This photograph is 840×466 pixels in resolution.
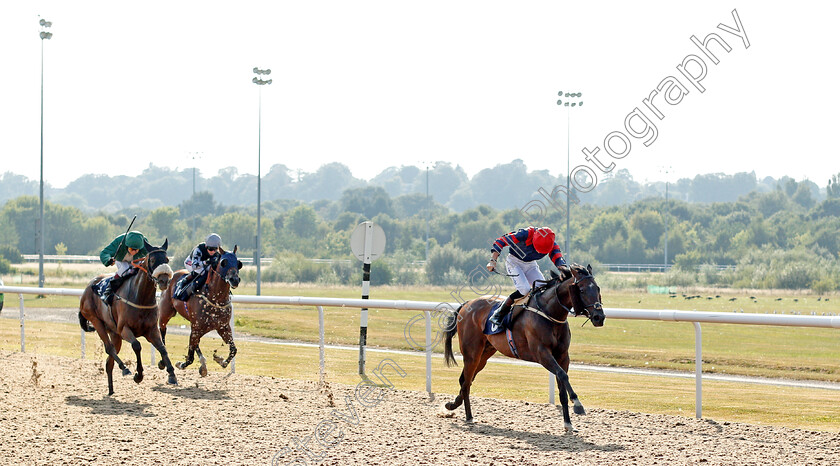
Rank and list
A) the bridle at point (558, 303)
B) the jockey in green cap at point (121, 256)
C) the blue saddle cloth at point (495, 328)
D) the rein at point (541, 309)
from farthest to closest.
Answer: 1. the jockey in green cap at point (121, 256)
2. the blue saddle cloth at point (495, 328)
3. the rein at point (541, 309)
4. the bridle at point (558, 303)

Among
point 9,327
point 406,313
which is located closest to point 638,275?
point 406,313

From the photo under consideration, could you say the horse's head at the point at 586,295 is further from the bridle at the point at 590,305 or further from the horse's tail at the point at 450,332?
the horse's tail at the point at 450,332

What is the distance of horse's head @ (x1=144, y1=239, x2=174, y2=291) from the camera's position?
896 centimetres

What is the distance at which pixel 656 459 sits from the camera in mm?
5750

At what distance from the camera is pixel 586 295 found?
657 centimetres

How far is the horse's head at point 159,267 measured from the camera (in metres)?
8.96

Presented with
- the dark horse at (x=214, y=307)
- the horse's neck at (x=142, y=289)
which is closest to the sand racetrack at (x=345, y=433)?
the dark horse at (x=214, y=307)

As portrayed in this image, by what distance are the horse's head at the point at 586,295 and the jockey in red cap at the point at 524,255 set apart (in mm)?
284

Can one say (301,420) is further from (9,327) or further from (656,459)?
(9,327)

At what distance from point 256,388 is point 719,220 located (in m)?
83.8

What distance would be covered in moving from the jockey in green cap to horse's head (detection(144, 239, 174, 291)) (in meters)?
0.36

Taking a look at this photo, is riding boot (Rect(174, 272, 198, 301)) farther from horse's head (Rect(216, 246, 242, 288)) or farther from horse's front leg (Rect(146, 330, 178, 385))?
horse's front leg (Rect(146, 330, 178, 385))

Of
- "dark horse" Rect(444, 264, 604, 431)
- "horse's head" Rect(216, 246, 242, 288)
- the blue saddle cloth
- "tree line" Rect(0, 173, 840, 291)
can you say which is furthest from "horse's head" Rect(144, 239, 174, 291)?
"tree line" Rect(0, 173, 840, 291)

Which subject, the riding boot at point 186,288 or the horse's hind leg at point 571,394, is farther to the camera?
the riding boot at point 186,288
